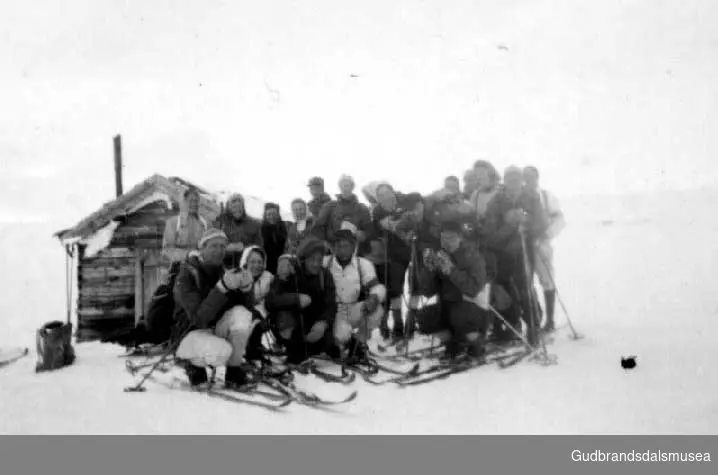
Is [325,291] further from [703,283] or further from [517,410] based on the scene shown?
[703,283]

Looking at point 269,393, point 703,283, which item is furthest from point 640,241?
point 269,393

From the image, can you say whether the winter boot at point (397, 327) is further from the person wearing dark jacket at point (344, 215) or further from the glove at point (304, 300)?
the glove at point (304, 300)

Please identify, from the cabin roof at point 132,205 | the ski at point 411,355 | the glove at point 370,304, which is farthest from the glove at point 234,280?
the cabin roof at point 132,205

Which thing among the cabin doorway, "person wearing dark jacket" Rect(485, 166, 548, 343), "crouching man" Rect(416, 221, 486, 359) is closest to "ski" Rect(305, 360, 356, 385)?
"crouching man" Rect(416, 221, 486, 359)

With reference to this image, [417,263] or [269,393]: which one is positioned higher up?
[417,263]

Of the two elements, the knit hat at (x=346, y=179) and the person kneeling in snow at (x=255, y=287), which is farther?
the knit hat at (x=346, y=179)

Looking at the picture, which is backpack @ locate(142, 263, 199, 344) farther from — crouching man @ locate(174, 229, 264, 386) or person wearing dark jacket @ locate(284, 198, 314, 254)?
person wearing dark jacket @ locate(284, 198, 314, 254)

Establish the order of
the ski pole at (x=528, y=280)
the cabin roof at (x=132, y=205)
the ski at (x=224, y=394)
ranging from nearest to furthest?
the ski at (x=224, y=394)
the ski pole at (x=528, y=280)
the cabin roof at (x=132, y=205)
